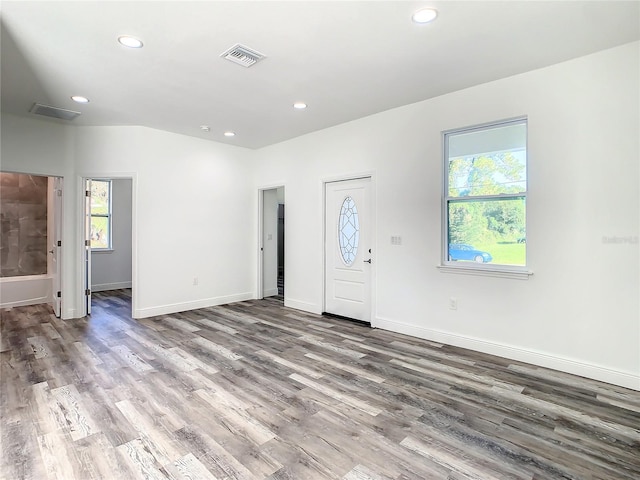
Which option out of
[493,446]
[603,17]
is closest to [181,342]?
[493,446]

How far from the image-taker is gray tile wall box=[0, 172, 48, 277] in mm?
5871

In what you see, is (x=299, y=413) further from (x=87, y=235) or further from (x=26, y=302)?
(x=26, y=302)

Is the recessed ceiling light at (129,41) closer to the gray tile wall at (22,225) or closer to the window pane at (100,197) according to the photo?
the gray tile wall at (22,225)

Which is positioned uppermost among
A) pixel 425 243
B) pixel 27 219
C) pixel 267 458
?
pixel 27 219

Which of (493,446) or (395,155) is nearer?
(493,446)

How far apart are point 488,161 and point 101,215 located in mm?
7392

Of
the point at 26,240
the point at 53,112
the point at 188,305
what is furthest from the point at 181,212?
the point at 26,240

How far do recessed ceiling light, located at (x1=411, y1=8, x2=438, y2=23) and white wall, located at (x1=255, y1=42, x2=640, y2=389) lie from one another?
1.49m

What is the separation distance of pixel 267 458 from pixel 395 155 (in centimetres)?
359

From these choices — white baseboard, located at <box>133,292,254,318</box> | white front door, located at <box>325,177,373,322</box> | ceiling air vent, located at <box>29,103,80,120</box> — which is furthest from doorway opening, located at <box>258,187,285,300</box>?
ceiling air vent, located at <box>29,103,80,120</box>

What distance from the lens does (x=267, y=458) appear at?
1979 mm

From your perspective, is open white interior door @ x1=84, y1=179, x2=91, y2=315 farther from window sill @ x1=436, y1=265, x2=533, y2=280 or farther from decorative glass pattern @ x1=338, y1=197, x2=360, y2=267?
window sill @ x1=436, y1=265, x2=533, y2=280

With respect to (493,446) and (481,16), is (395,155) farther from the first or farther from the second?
(493,446)

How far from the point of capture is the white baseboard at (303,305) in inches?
212
